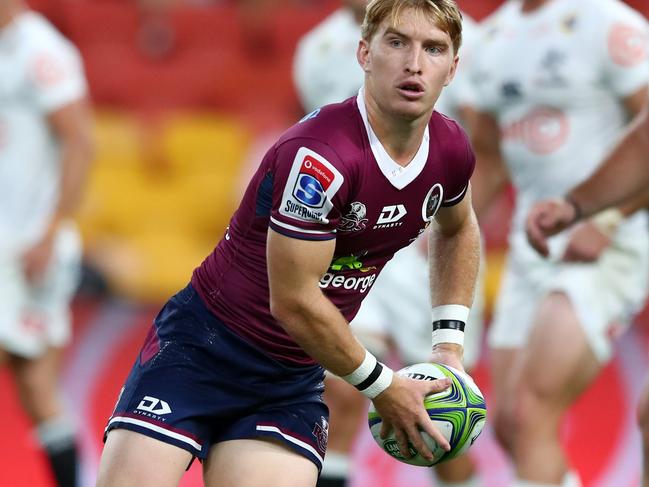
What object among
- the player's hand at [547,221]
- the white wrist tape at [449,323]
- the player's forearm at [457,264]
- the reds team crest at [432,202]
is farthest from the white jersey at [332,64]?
the reds team crest at [432,202]

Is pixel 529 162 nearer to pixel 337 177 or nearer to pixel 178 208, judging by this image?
pixel 337 177

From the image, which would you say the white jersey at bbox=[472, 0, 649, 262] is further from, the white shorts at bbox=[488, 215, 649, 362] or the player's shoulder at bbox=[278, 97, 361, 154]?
the player's shoulder at bbox=[278, 97, 361, 154]

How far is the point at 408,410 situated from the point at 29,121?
11.4ft

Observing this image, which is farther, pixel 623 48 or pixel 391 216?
pixel 623 48

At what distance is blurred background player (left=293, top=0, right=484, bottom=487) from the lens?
5.69 m

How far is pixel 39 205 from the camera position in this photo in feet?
21.4

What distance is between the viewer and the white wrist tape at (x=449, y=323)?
3.82 metres

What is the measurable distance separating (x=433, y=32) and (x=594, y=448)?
12.9ft

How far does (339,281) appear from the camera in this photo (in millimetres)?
3670

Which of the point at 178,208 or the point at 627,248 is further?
the point at 178,208

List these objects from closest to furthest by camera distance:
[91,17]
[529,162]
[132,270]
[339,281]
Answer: [339,281]
[529,162]
[132,270]
[91,17]

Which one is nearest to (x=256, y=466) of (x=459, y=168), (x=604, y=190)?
(x=459, y=168)

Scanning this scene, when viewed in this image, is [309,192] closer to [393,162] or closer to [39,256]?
[393,162]

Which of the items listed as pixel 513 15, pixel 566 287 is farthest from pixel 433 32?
pixel 513 15
